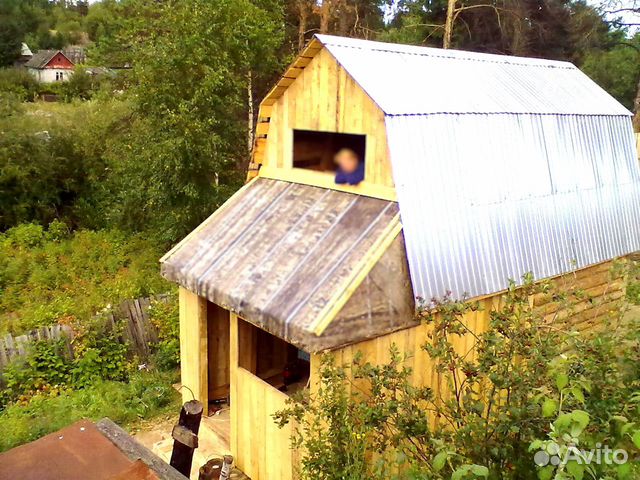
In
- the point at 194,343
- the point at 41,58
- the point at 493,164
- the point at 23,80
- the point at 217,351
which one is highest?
the point at 41,58

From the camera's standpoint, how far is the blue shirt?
7.17 m

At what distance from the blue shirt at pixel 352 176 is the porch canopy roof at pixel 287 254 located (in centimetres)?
17

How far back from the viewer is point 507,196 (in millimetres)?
7906

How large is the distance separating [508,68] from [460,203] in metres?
4.16

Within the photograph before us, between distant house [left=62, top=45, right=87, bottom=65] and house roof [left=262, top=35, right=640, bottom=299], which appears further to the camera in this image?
distant house [left=62, top=45, right=87, bottom=65]

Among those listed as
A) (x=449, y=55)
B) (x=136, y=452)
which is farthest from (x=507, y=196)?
(x=136, y=452)

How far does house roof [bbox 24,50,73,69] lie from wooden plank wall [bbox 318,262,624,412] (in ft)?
190

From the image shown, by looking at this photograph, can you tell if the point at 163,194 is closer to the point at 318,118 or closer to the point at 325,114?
the point at 318,118

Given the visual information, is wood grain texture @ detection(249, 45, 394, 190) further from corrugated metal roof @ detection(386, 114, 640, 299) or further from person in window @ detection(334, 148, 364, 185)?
corrugated metal roof @ detection(386, 114, 640, 299)

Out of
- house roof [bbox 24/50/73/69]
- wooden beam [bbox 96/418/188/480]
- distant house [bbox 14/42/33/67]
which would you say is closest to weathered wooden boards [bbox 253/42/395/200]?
wooden beam [bbox 96/418/188/480]

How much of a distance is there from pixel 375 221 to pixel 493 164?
2.38 meters

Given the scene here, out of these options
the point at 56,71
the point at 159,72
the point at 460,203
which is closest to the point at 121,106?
the point at 159,72

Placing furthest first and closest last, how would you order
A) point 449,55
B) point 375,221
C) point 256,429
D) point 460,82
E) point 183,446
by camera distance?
point 449,55
point 460,82
point 256,429
point 375,221
point 183,446

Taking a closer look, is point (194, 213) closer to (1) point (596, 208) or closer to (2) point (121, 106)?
(2) point (121, 106)
